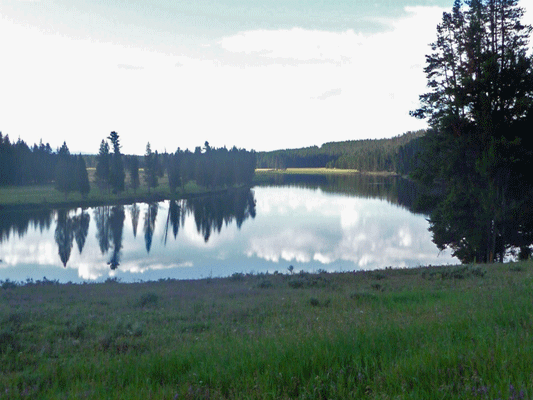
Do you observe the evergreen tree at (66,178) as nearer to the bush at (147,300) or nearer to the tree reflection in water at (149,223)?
the tree reflection in water at (149,223)

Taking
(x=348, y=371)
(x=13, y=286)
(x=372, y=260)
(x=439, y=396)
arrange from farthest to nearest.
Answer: (x=372, y=260) → (x=13, y=286) → (x=348, y=371) → (x=439, y=396)

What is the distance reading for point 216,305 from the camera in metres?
10.2

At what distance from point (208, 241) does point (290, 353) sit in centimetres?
4026

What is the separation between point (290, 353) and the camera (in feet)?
14.7

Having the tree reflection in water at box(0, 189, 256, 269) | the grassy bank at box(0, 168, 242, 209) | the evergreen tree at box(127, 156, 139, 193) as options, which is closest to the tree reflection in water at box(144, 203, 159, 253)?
the tree reflection in water at box(0, 189, 256, 269)

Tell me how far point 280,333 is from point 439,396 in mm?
2905

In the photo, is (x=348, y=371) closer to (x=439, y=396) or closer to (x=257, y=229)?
(x=439, y=396)

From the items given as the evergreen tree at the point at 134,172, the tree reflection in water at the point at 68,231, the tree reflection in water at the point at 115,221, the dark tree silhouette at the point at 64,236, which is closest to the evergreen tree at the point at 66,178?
the tree reflection in water at the point at 115,221

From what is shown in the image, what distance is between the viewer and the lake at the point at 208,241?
103 ft

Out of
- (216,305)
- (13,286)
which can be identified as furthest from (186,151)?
(216,305)

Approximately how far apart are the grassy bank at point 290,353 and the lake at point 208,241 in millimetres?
17497

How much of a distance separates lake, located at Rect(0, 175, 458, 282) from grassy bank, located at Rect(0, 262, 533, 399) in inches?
689

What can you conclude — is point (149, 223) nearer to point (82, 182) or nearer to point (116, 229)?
point (116, 229)

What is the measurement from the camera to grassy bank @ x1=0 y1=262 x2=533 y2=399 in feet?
11.9
